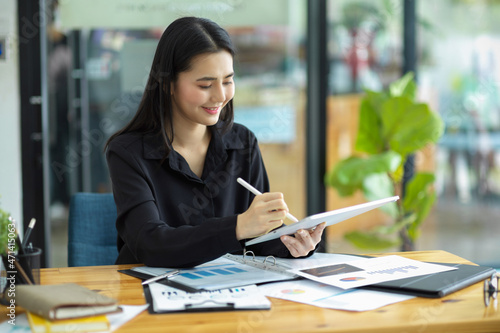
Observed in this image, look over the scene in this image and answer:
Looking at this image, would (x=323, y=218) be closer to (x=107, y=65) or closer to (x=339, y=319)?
(x=339, y=319)

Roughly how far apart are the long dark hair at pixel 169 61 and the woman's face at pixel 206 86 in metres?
0.02

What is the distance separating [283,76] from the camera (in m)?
3.53

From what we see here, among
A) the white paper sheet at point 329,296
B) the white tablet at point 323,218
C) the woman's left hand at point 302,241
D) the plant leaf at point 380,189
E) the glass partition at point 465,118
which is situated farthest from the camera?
the glass partition at point 465,118

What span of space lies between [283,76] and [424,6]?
1028 mm

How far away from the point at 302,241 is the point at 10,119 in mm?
2092

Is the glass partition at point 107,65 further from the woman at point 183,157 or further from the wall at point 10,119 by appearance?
the woman at point 183,157

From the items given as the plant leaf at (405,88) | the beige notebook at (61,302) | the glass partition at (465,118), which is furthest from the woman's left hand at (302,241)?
the glass partition at (465,118)

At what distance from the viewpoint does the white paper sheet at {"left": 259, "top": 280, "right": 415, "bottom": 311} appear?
1.24m

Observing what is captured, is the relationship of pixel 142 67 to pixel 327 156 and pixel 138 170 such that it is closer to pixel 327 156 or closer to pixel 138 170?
pixel 327 156

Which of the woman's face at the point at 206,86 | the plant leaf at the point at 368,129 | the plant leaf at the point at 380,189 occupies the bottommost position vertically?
the plant leaf at the point at 380,189

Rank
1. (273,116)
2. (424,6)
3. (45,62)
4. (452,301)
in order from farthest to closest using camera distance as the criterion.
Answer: (424,6), (273,116), (45,62), (452,301)

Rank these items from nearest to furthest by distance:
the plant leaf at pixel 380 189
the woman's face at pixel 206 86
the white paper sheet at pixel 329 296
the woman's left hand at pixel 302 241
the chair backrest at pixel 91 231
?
the white paper sheet at pixel 329 296
the woman's left hand at pixel 302 241
the woman's face at pixel 206 86
the chair backrest at pixel 91 231
the plant leaf at pixel 380 189

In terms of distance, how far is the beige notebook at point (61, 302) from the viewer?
43.8 inches

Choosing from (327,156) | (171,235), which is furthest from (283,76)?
(171,235)
